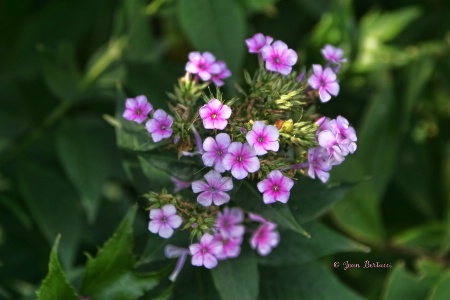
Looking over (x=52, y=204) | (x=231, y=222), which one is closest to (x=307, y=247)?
(x=231, y=222)

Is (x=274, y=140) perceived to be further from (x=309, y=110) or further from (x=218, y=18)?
(x=218, y=18)

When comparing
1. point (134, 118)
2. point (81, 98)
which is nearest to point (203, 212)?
Answer: point (134, 118)

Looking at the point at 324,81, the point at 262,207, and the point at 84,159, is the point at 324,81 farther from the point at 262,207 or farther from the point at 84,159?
the point at 84,159

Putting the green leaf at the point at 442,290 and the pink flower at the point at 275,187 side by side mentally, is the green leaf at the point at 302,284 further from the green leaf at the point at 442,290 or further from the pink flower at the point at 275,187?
the pink flower at the point at 275,187

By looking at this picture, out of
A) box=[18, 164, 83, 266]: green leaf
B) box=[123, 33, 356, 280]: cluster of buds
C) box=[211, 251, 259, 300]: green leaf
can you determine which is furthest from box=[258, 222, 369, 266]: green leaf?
box=[18, 164, 83, 266]: green leaf

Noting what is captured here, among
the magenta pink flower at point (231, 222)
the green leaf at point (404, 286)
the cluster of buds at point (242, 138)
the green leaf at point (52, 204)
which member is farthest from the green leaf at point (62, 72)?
the green leaf at point (404, 286)

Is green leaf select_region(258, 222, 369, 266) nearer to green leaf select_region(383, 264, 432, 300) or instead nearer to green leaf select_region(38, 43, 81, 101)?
green leaf select_region(383, 264, 432, 300)
